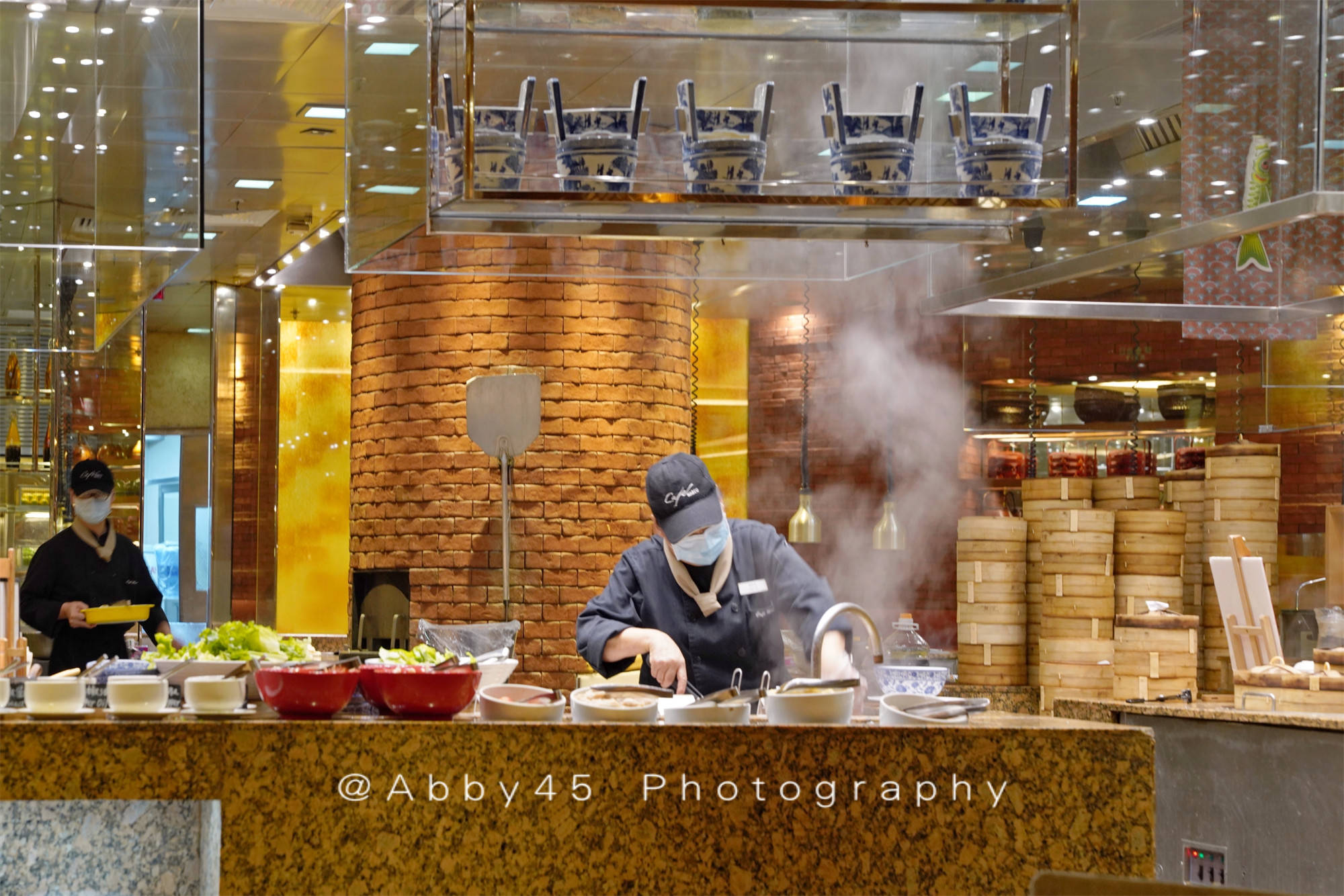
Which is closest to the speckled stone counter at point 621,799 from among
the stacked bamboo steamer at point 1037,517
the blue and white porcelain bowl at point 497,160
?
the blue and white porcelain bowl at point 497,160

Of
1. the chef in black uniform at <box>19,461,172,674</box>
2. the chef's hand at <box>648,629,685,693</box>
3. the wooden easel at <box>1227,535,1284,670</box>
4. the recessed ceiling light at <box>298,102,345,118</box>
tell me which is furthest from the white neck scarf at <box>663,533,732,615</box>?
the recessed ceiling light at <box>298,102,345,118</box>

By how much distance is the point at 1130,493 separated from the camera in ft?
19.5

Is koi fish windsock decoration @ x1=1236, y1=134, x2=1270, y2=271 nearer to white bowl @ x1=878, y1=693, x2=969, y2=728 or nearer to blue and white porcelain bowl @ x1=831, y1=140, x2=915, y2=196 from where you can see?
blue and white porcelain bowl @ x1=831, y1=140, x2=915, y2=196

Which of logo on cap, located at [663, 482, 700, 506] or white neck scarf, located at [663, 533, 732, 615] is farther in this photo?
white neck scarf, located at [663, 533, 732, 615]

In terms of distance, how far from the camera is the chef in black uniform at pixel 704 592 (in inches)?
135

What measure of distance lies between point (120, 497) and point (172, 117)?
8.18m

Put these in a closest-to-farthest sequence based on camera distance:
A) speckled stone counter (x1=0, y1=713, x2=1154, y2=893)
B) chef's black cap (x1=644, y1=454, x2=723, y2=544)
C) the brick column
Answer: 1. speckled stone counter (x1=0, y1=713, x2=1154, y2=893)
2. chef's black cap (x1=644, y1=454, x2=723, y2=544)
3. the brick column

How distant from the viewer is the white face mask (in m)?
5.27

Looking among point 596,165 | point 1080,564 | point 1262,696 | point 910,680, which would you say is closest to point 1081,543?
point 1080,564

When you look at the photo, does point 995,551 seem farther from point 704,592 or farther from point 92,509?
point 92,509

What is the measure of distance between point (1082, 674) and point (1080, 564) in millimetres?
464

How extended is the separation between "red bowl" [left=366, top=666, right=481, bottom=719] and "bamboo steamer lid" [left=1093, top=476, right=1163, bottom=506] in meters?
4.33

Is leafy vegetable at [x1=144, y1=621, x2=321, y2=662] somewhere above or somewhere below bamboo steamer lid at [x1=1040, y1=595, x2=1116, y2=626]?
above

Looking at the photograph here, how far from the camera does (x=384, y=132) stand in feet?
9.43
